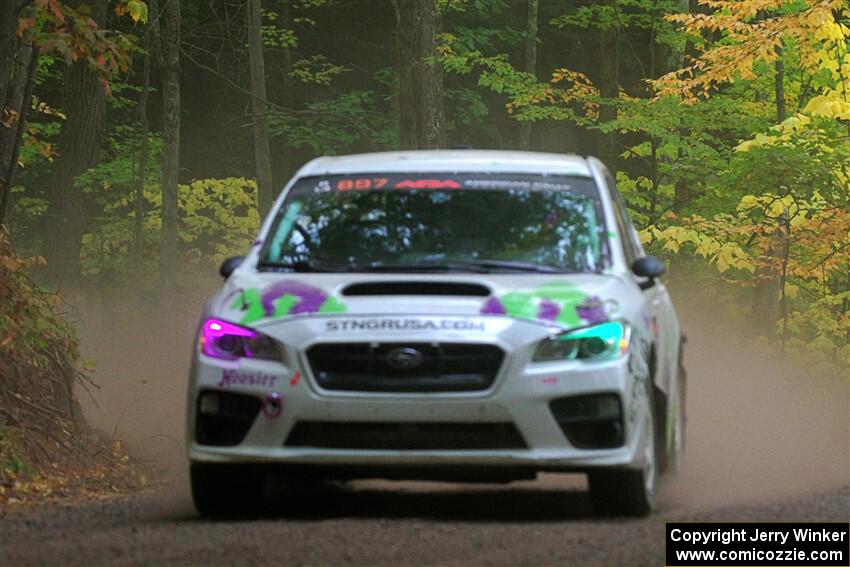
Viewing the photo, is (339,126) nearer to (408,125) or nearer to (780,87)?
(780,87)

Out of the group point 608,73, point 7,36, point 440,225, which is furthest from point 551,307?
point 608,73

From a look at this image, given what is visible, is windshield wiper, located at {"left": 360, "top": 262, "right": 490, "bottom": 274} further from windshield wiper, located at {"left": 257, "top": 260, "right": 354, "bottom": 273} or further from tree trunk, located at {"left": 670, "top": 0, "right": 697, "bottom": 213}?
tree trunk, located at {"left": 670, "top": 0, "right": 697, "bottom": 213}

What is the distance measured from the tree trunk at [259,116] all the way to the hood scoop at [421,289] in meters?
24.0

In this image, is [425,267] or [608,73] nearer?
[425,267]

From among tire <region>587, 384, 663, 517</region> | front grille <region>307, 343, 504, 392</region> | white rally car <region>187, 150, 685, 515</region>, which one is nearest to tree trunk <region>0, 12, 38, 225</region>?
white rally car <region>187, 150, 685, 515</region>

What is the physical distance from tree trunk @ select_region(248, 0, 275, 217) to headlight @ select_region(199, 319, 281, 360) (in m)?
23.9

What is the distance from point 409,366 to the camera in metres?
7.97

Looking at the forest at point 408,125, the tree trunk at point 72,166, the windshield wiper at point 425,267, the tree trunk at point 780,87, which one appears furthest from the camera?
the tree trunk at point 72,166

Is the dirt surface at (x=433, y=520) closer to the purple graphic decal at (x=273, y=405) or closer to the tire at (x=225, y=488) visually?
the tire at (x=225, y=488)

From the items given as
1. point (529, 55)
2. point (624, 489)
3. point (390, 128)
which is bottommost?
point (390, 128)

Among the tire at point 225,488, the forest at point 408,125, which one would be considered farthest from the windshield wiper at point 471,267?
the forest at point 408,125

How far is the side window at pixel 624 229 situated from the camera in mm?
9399

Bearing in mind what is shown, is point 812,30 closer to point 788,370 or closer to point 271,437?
point 788,370

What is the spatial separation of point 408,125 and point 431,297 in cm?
1368
